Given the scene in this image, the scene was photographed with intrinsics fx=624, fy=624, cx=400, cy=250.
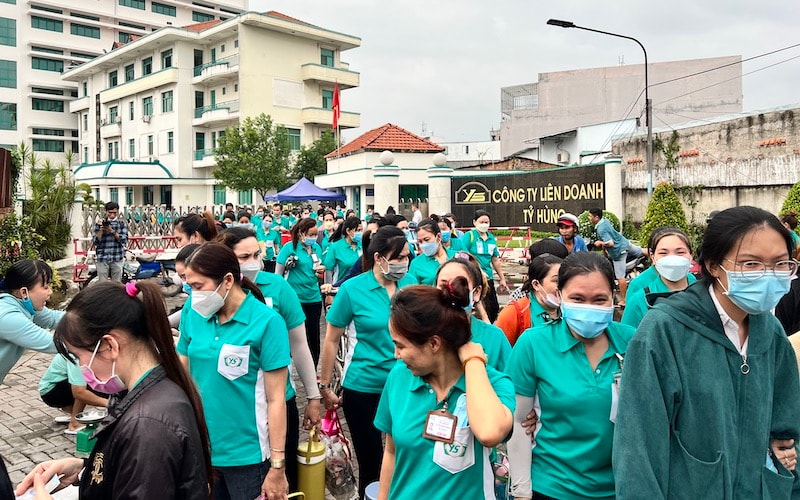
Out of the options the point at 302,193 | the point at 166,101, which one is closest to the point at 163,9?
the point at 166,101

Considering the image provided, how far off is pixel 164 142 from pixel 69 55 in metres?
19.7

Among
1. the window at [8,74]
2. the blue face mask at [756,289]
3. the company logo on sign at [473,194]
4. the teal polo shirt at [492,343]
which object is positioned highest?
the window at [8,74]

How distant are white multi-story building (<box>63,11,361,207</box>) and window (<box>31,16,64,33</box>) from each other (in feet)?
38.7

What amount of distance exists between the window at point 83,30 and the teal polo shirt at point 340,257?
57685mm

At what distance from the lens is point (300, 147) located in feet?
131

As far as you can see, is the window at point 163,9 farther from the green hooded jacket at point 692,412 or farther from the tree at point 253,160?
the green hooded jacket at point 692,412

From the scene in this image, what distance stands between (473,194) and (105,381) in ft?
64.3

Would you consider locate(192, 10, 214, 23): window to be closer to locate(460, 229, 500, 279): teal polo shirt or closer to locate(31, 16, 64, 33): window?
locate(31, 16, 64, 33): window

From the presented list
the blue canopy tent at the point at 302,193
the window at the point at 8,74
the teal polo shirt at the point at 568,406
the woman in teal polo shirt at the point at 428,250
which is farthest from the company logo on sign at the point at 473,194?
the window at the point at 8,74

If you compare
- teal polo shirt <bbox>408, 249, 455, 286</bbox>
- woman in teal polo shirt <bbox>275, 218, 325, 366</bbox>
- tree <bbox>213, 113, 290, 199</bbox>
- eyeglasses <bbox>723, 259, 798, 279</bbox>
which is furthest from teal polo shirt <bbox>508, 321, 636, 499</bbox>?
tree <bbox>213, 113, 290, 199</bbox>

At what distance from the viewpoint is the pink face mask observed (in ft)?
6.41

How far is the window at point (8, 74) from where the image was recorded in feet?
172

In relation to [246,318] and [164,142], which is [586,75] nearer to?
[164,142]

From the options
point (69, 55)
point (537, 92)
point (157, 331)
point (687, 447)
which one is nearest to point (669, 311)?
point (687, 447)
